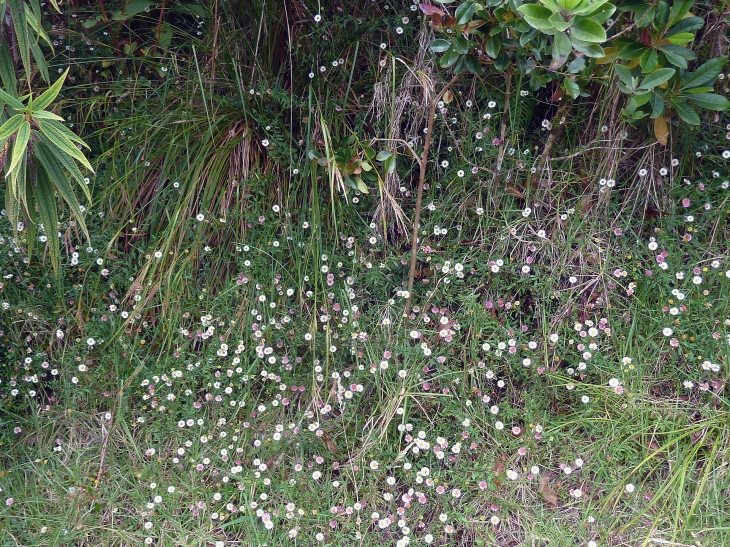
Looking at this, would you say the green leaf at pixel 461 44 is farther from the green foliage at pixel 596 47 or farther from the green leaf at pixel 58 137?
the green leaf at pixel 58 137

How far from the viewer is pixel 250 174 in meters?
2.62

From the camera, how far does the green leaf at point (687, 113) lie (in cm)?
208

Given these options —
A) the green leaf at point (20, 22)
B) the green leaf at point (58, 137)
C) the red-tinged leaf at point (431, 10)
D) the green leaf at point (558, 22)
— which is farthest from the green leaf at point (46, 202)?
the green leaf at point (558, 22)

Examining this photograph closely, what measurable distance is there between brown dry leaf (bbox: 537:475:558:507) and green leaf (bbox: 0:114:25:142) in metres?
1.93

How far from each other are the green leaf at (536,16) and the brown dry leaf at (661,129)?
0.70 metres

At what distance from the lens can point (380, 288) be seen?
2.46 meters

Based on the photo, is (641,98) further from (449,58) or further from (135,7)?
(135,7)

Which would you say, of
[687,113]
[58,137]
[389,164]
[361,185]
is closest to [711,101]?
[687,113]

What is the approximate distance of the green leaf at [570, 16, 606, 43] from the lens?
1729mm

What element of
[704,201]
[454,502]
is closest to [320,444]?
[454,502]

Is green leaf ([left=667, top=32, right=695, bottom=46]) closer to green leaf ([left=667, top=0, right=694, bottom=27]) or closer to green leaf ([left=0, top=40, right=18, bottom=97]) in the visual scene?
green leaf ([left=667, top=0, right=694, bottom=27])

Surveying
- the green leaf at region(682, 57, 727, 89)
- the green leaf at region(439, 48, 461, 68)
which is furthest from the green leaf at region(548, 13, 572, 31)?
the green leaf at region(682, 57, 727, 89)

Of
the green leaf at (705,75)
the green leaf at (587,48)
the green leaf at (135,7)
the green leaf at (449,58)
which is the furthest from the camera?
the green leaf at (135,7)

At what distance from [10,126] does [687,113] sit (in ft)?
6.95
